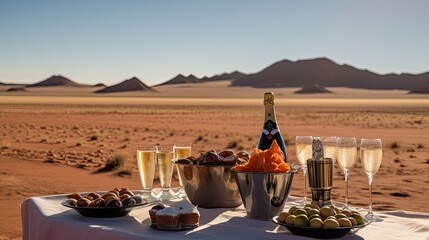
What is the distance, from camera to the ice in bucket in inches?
111

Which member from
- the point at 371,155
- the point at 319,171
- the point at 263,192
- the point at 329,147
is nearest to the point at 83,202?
the point at 263,192

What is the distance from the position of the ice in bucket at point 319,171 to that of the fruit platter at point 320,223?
0.31 m

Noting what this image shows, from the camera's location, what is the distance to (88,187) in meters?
13.2

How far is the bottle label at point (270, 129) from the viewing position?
11.5 ft

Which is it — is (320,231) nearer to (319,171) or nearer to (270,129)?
(319,171)

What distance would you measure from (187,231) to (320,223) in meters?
0.52

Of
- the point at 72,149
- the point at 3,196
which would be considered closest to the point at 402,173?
the point at 3,196

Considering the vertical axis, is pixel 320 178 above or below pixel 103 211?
above

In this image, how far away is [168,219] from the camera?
2.49 metres

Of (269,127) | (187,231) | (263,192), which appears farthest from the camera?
(269,127)

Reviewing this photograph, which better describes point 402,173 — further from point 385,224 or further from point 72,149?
point 385,224

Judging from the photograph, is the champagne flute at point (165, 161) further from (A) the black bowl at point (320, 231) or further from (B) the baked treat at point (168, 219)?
(A) the black bowl at point (320, 231)

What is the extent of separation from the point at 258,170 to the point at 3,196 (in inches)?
397

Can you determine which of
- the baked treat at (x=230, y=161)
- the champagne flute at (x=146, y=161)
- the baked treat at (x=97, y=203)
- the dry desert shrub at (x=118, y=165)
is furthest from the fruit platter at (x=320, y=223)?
the dry desert shrub at (x=118, y=165)
